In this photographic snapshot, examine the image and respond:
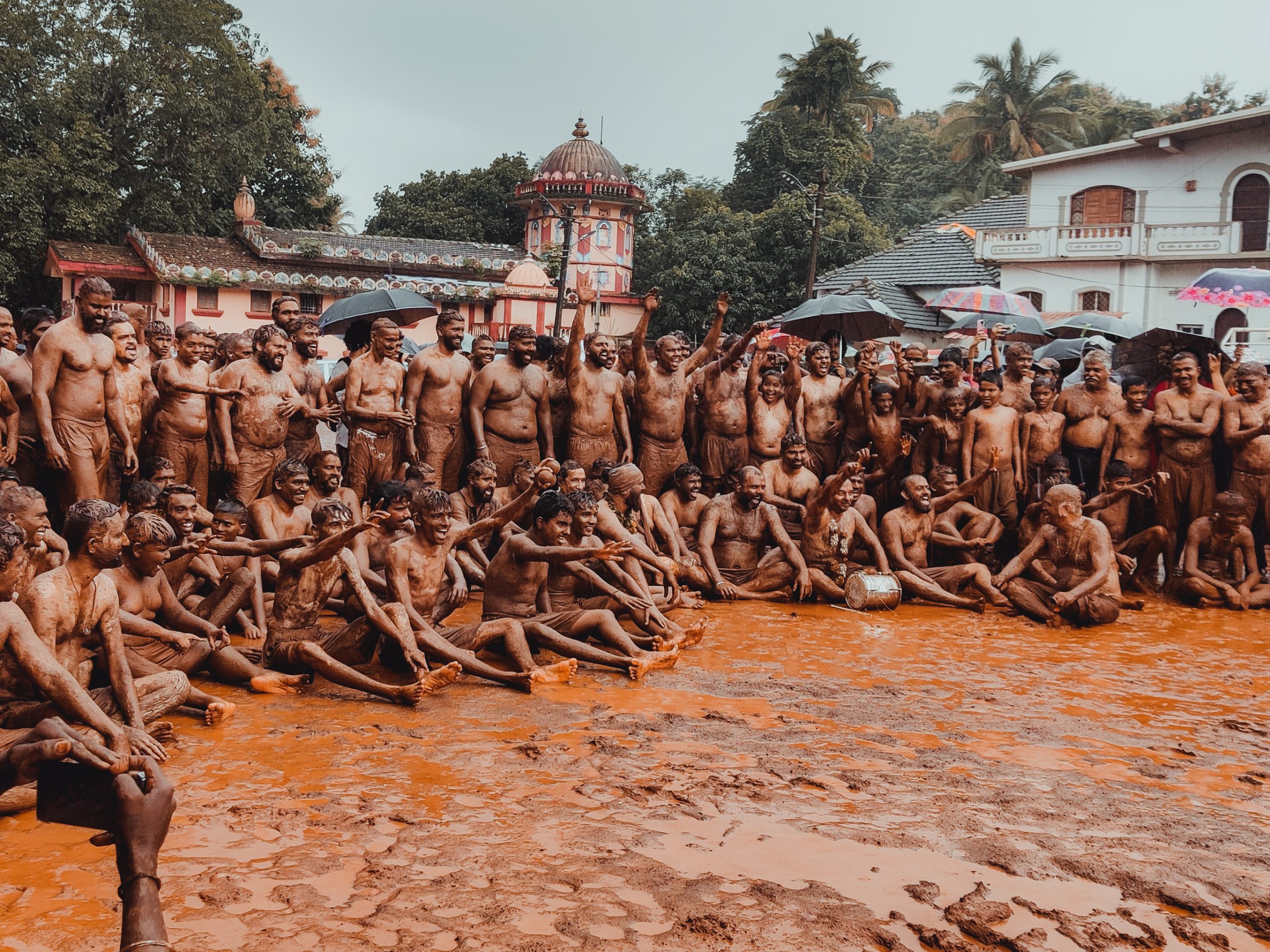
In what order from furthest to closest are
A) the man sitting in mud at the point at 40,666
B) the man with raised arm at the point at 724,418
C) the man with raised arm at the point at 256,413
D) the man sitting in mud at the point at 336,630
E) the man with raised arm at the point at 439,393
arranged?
the man with raised arm at the point at 724,418
the man with raised arm at the point at 439,393
the man with raised arm at the point at 256,413
the man sitting in mud at the point at 336,630
the man sitting in mud at the point at 40,666

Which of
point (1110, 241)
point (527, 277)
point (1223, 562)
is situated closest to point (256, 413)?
point (1223, 562)

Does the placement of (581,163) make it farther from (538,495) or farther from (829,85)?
(538,495)

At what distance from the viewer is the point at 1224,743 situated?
20.5 ft

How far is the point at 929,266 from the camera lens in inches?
1169

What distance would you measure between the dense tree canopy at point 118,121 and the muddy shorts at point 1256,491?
91.3ft

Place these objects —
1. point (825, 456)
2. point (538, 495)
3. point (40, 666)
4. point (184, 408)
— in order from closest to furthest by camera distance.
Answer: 1. point (40, 666)
2. point (538, 495)
3. point (184, 408)
4. point (825, 456)

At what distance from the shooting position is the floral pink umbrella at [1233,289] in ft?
41.9

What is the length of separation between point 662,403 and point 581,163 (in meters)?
30.8

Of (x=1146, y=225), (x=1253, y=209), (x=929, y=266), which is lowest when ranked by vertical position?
(x=929, y=266)

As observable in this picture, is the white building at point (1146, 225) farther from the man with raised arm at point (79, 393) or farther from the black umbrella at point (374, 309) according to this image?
the man with raised arm at point (79, 393)

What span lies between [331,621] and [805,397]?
499 centimetres

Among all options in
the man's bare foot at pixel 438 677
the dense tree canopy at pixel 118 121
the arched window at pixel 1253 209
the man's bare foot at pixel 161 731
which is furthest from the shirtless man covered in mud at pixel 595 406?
the dense tree canopy at pixel 118 121

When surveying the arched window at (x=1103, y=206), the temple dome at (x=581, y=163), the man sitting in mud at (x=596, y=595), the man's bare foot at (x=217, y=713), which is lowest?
the man's bare foot at (x=217, y=713)

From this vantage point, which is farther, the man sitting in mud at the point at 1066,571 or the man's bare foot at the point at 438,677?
the man sitting in mud at the point at 1066,571
